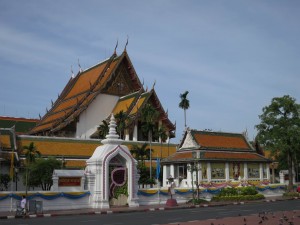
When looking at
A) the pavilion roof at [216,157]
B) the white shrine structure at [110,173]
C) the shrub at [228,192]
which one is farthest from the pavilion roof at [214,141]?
the white shrine structure at [110,173]

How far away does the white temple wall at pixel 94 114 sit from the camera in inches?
2164

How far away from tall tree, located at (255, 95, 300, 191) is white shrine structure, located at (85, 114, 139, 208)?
16.1 meters

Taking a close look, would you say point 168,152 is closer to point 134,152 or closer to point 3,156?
point 134,152

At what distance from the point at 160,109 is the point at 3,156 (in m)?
22.2

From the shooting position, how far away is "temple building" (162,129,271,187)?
3788cm

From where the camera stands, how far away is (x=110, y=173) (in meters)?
27.7

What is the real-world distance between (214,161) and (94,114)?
891 inches

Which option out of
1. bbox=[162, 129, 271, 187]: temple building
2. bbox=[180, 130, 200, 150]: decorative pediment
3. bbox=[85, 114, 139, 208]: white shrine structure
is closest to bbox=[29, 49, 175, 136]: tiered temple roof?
bbox=[180, 130, 200, 150]: decorative pediment

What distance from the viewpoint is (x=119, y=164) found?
93.1 ft

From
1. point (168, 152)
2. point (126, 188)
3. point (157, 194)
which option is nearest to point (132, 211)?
point (126, 188)

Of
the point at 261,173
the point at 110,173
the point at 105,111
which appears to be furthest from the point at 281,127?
the point at 105,111

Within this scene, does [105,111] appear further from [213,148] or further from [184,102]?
[213,148]

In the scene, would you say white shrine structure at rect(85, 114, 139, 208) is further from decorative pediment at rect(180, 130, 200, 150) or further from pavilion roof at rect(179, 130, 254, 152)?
pavilion roof at rect(179, 130, 254, 152)

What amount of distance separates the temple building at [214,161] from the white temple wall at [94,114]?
1635 centimetres
